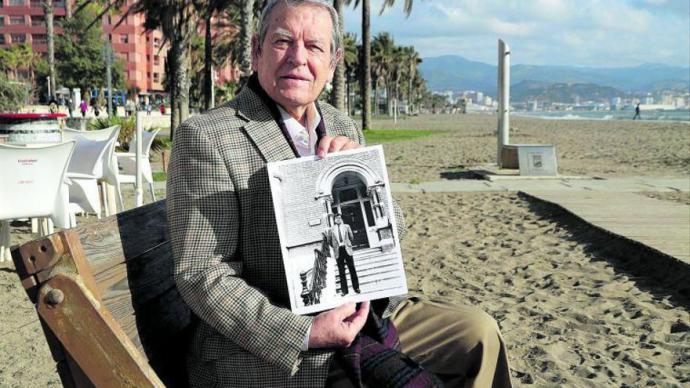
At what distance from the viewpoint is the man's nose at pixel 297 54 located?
1.90 m

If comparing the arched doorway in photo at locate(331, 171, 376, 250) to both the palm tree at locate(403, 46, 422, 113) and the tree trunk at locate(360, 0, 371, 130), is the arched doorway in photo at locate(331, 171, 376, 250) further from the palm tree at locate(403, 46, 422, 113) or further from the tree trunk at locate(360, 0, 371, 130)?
the palm tree at locate(403, 46, 422, 113)

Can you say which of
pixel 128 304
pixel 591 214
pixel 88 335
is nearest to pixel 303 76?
pixel 128 304

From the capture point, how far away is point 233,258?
1805 millimetres

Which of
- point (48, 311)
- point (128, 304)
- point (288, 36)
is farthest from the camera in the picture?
point (288, 36)

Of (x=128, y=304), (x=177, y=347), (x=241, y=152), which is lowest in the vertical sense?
(x=177, y=347)

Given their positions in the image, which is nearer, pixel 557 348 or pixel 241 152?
pixel 241 152

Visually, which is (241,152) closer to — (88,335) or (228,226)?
(228,226)

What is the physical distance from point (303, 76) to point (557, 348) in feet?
9.19

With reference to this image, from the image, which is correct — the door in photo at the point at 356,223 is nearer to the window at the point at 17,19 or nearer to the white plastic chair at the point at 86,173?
the white plastic chair at the point at 86,173

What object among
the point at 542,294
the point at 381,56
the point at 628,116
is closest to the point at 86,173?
the point at 542,294

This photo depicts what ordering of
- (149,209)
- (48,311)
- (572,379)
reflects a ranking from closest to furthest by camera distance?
(48,311)
(149,209)
(572,379)

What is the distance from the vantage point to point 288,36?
1896 mm

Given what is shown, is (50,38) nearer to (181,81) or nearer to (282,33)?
(181,81)

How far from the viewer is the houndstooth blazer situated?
1.69 metres
